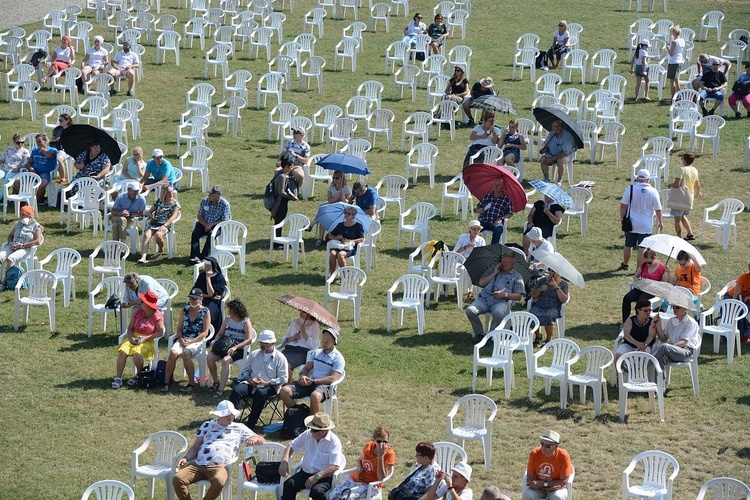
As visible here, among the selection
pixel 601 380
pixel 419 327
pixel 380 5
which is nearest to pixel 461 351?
pixel 419 327

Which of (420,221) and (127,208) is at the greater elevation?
(127,208)

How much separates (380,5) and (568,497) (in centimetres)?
2142

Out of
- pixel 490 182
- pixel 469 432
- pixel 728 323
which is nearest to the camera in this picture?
pixel 469 432

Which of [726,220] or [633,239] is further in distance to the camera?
[726,220]

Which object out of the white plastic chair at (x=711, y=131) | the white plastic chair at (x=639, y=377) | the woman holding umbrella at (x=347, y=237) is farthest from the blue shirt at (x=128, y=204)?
the white plastic chair at (x=711, y=131)

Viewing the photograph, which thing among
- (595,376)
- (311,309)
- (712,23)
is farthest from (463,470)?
(712,23)

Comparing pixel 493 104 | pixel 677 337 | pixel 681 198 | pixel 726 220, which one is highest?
pixel 493 104

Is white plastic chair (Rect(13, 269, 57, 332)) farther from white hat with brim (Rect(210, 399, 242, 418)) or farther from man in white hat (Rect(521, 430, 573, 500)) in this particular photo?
man in white hat (Rect(521, 430, 573, 500))

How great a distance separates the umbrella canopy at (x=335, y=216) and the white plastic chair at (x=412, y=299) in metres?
1.51

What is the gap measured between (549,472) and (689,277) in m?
5.30

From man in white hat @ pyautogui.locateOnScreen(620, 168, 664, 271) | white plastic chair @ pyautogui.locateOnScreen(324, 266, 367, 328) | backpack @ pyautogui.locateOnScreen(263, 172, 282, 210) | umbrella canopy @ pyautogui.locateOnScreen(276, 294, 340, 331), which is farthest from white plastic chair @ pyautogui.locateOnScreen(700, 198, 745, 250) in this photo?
umbrella canopy @ pyautogui.locateOnScreen(276, 294, 340, 331)

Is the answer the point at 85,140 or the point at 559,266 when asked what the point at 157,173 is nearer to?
the point at 85,140

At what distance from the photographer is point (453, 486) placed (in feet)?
36.1

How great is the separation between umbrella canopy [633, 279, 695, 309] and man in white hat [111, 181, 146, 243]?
7811 mm
